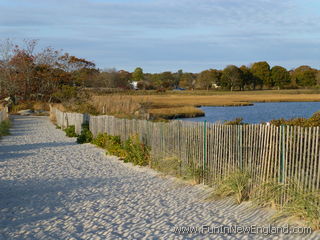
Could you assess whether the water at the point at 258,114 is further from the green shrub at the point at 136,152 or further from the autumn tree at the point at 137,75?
the autumn tree at the point at 137,75

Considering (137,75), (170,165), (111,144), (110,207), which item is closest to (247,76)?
(137,75)

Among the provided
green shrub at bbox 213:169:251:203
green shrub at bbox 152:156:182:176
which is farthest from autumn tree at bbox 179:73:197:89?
green shrub at bbox 213:169:251:203

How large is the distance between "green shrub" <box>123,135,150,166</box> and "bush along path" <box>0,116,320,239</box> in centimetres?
37

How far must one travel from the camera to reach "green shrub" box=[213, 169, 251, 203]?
1006 cm

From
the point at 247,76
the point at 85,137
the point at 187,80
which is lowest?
the point at 85,137

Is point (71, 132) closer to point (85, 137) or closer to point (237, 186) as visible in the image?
point (85, 137)

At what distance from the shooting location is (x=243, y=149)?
10.5 meters

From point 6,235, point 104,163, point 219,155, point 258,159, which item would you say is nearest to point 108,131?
point 104,163

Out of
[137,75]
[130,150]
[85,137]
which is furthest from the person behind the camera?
[137,75]

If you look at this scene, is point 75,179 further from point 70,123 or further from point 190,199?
point 70,123

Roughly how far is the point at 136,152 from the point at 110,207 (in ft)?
20.6

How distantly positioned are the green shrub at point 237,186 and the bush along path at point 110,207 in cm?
23

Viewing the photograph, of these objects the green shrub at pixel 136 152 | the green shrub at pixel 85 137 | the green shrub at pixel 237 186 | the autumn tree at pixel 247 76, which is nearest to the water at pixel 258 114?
the green shrub at pixel 85 137

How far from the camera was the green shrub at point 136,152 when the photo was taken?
51.6 ft
